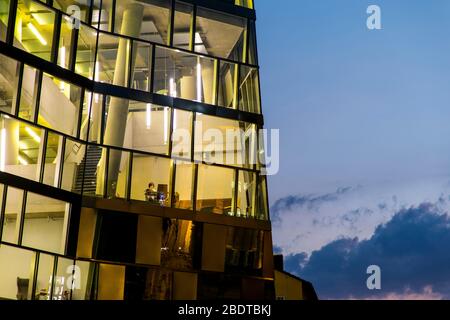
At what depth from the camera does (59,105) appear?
82.4 feet

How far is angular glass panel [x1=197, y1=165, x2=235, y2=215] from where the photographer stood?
27281 millimetres

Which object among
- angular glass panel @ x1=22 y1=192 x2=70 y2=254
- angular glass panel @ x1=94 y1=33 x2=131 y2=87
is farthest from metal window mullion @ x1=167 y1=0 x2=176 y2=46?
angular glass panel @ x1=22 y1=192 x2=70 y2=254

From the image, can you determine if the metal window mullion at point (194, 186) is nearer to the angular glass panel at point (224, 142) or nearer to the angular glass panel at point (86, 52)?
the angular glass panel at point (224, 142)

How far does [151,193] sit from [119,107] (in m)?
3.21

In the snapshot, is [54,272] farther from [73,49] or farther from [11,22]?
[11,22]

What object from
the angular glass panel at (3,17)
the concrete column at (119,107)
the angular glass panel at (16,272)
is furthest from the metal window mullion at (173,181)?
the angular glass panel at (3,17)

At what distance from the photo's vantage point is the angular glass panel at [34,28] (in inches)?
960

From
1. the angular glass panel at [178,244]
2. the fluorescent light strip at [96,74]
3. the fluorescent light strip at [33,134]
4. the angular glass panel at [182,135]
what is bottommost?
the angular glass panel at [178,244]

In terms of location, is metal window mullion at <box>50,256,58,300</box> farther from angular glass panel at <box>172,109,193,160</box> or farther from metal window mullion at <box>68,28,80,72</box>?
metal window mullion at <box>68,28,80,72</box>

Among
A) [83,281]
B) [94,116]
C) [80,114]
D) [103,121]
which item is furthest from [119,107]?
[83,281]

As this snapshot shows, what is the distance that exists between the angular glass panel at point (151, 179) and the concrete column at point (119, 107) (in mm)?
676

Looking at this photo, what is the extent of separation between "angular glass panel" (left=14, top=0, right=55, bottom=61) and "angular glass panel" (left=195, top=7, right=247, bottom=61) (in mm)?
5845
